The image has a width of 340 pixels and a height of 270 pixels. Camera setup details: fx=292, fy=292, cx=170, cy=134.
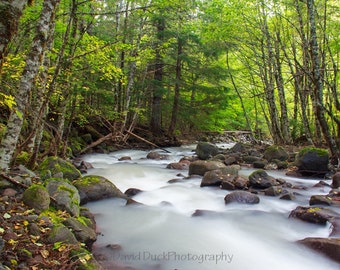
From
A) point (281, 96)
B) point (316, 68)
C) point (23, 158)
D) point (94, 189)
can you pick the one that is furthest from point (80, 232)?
point (281, 96)

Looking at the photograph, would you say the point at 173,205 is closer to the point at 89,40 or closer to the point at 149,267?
the point at 149,267

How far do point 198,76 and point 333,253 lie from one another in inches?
581

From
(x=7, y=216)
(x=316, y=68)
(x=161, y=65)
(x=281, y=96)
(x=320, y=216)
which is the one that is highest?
(x=161, y=65)

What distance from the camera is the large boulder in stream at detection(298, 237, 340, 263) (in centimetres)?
407

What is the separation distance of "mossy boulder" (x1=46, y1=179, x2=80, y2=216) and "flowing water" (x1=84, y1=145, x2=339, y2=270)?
654 mm

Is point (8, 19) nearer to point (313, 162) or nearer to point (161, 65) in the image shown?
point (313, 162)

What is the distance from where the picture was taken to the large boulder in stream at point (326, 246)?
4.07 meters

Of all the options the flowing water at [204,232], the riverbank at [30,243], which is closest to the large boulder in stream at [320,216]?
the flowing water at [204,232]

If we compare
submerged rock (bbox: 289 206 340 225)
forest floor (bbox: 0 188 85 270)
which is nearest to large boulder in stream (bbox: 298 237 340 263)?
submerged rock (bbox: 289 206 340 225)

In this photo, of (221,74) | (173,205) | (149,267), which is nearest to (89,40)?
(173,205)

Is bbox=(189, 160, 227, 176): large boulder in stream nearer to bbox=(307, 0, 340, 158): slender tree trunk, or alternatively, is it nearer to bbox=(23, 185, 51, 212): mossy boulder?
bbox=(307, 0, 340, 158): slender tree trunk

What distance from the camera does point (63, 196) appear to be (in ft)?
15.0

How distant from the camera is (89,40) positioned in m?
8.59

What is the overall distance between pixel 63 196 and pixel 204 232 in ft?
8.12
